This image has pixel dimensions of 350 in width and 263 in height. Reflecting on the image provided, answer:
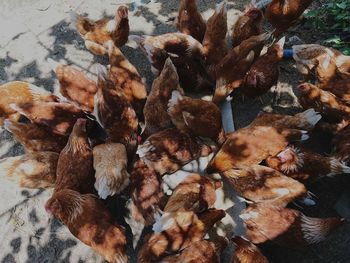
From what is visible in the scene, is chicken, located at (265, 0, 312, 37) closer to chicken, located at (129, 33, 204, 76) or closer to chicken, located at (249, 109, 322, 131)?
chicken, located at (129, 33, 204, 76)

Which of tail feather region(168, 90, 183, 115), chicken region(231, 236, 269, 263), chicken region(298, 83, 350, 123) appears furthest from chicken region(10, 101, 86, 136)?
chicken region(298, 83, 350, 123)

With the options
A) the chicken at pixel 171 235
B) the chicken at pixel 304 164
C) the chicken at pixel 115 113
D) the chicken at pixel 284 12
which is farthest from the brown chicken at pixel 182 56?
the chicken at pixel 171 235

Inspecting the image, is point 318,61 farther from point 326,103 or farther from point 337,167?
point 337,167

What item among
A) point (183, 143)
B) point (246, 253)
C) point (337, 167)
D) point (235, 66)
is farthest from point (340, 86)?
point (246, 253)

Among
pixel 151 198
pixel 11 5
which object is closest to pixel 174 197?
pixel 151 198

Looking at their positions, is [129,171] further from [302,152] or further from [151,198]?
[302,152]

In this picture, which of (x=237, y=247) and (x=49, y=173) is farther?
(x=49, y=173)

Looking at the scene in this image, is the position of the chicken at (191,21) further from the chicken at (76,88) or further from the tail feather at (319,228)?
the tail feather at (319,228)

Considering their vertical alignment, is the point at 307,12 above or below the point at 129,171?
above
